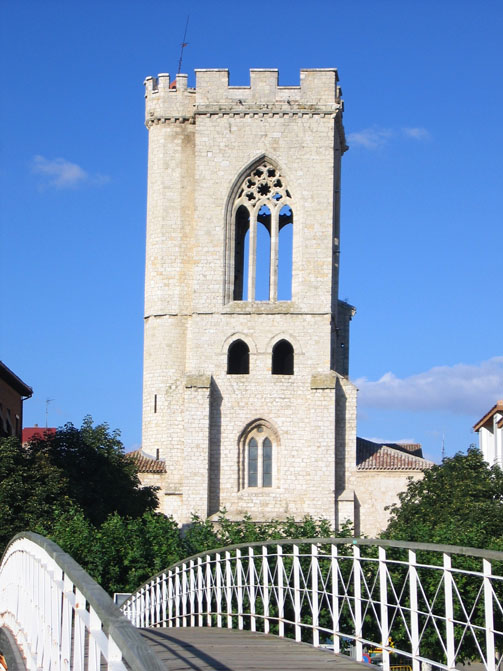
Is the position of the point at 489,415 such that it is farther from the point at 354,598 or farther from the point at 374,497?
the point at 354,598

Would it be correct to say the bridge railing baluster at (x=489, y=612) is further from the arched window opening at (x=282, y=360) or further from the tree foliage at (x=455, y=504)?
the arched window opening at (x=282, y=360)

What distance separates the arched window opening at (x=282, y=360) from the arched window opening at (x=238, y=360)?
1073 millimetres

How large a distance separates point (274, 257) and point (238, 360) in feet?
13.6

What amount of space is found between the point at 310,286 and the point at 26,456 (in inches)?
542

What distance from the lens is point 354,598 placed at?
10117 mm

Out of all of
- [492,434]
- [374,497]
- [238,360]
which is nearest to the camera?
[374,497]

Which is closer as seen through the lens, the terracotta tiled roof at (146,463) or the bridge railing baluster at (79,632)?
the bridge railing baluster at (79,632)

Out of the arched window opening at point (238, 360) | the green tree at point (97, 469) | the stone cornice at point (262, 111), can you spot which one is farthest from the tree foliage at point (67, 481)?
the stone cornice at point (262, 111)

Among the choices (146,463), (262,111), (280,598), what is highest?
(262,111)

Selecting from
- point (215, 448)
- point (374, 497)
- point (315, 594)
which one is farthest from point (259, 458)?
point (315, 594)

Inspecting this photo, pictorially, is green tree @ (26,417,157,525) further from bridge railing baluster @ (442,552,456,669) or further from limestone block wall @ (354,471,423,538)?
bridge railing baluster @ (442,552,456,669)

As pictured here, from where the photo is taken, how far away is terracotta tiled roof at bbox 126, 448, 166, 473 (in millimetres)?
45259

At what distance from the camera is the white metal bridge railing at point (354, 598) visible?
27.3 feet

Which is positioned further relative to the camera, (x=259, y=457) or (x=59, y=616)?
(x=259, y=457)
